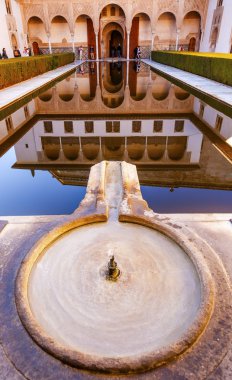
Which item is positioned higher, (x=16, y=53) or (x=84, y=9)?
(x=84, y=9)

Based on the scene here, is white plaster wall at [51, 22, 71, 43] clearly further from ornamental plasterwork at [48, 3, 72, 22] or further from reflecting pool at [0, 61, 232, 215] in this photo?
reflecting pool at [0, 61, 232, 215]

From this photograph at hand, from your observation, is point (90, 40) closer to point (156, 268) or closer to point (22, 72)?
point (22, 72)

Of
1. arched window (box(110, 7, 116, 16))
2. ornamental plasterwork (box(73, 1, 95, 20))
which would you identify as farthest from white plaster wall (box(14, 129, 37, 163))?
arched window (box(110, 7, 116, 16))

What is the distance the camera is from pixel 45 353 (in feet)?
5.23

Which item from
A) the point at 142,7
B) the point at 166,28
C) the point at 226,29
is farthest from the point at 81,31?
the point at 226,29

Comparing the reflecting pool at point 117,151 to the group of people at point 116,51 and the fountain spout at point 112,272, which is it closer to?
the fountain spout at point 112,272

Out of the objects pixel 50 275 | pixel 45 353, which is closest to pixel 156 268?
pixel 50 275

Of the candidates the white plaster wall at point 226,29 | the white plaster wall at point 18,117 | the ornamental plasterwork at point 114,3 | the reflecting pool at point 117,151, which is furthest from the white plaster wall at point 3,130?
the ornamental plasterwork at point 114,3

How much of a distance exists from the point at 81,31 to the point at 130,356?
93.6 feet

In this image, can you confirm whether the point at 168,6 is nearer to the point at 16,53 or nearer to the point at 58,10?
the point at 58,10

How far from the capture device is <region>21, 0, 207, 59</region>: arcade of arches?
22781 millimetres

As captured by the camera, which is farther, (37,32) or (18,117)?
(37,32)

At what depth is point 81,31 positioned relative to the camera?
25500 mm

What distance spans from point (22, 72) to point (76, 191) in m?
10.3
